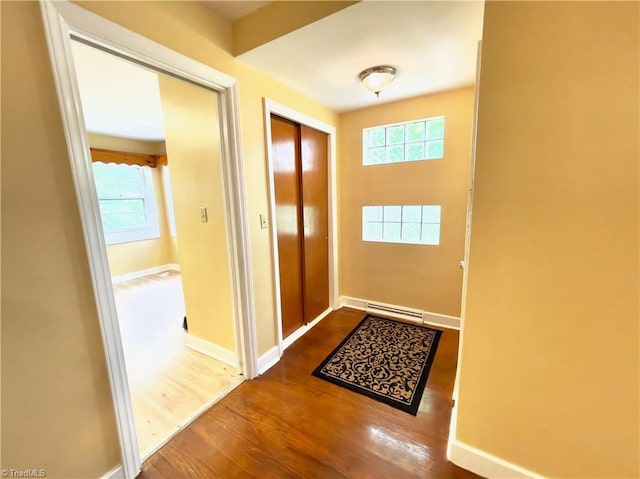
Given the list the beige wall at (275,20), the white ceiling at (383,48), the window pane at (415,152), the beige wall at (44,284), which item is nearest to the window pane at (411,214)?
the window pane at (415,152)

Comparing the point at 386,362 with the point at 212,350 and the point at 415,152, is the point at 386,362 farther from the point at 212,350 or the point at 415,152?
the point at 415,152

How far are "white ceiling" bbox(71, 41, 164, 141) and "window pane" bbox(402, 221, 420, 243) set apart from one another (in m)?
2.47

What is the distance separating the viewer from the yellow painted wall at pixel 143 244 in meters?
4.50

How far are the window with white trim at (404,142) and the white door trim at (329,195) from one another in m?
0.38

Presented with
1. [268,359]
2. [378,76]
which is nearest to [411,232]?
[378,76]

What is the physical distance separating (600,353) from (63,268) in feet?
7.18

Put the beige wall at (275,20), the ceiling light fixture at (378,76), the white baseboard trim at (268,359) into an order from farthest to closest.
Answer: the white baseboard trim at (268,359)
the ceiling light fixture at (378,76)
the beige wall at (275,20)

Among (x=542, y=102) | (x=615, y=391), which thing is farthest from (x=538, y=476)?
(x=542, y=102)

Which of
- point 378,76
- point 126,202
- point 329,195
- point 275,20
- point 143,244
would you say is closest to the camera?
point 275,20

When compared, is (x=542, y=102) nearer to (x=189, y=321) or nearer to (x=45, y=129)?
(x=45, y=129)

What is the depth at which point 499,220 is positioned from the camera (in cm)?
110

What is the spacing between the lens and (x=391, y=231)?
288cm

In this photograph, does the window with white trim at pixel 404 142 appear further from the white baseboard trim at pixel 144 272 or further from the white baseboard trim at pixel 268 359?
the white baseboard trim at pixel 144 272

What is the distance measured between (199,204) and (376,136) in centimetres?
192
